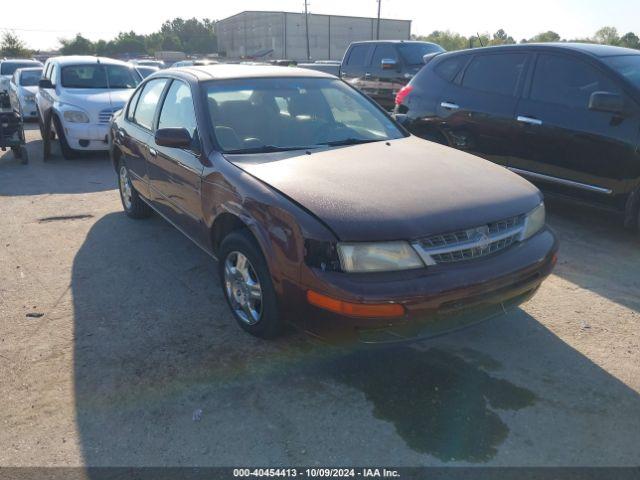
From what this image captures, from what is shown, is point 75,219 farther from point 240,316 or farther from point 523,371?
point 523,371

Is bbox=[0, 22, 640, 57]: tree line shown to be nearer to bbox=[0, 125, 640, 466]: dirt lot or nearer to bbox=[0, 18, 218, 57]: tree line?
bbox=[0, 18, 218, 57]: tree line

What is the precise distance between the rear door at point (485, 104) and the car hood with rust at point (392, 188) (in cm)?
223

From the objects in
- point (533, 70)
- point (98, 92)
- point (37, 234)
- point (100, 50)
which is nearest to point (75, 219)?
point (37, 234)

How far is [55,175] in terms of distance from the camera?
834 centimetres

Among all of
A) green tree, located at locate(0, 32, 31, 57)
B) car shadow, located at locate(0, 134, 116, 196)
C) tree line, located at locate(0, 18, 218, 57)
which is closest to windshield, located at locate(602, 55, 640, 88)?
car shadow, located at locate(0, 134, 116, 196)

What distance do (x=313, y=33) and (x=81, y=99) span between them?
7295cm

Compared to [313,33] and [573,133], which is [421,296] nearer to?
[573,133]

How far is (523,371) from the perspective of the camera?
3086 mm

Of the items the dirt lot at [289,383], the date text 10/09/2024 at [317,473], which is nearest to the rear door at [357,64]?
the dirt lot at [289,383]

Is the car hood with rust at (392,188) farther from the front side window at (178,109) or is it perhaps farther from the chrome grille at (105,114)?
the chrome grille at (105,114)

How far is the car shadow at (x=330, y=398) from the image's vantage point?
8.20 ft

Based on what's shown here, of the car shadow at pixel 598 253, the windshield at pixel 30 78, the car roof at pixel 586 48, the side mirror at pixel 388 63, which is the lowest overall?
the car shadow at pixel 598 253

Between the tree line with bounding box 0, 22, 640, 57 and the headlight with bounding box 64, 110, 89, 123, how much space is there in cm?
5009

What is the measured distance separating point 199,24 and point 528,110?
115644 mm
